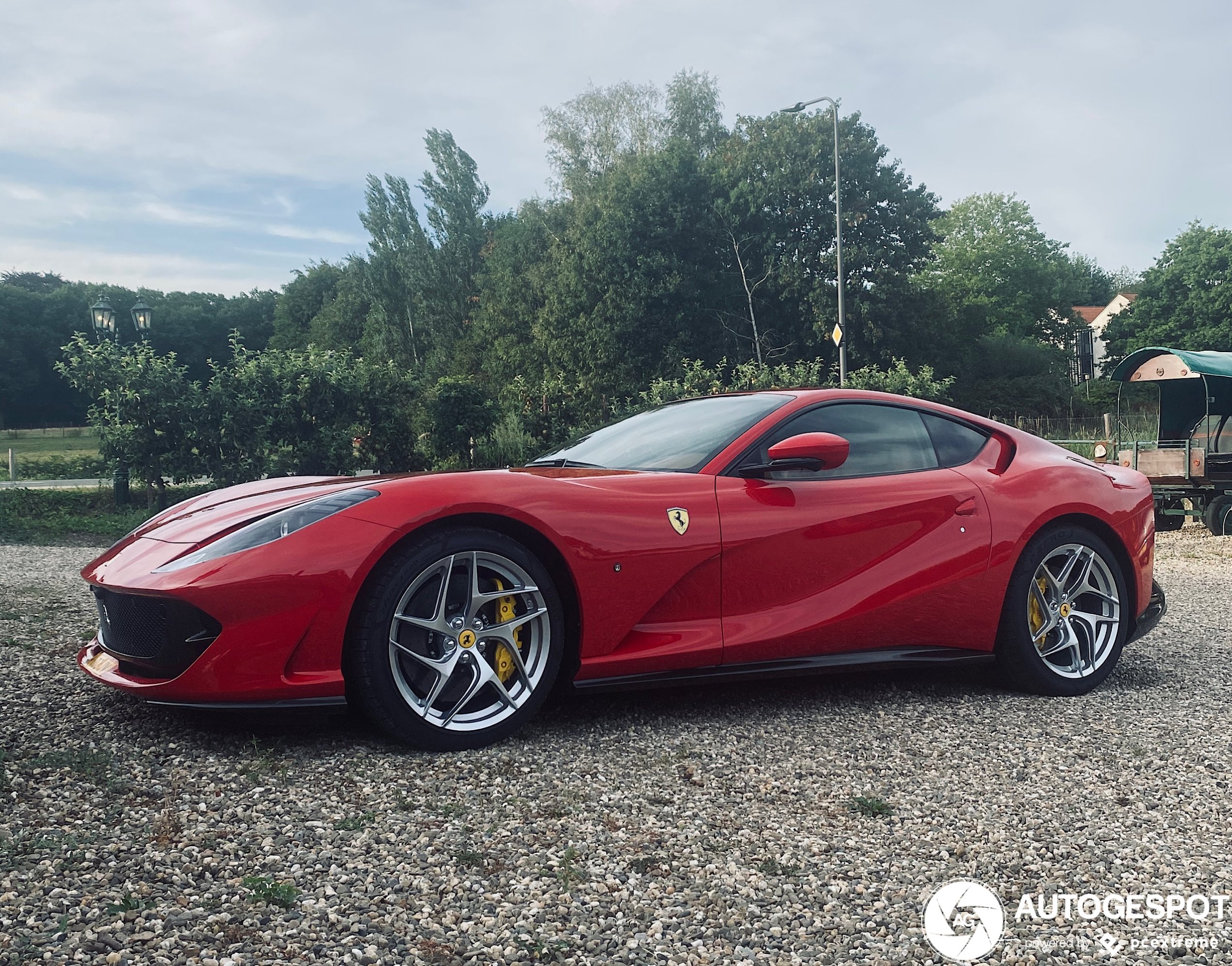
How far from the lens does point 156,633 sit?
315 cm

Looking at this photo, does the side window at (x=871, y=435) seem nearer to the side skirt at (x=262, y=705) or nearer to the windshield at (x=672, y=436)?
the windshield at (x=672, y=436)

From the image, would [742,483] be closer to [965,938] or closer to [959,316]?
[965,938]

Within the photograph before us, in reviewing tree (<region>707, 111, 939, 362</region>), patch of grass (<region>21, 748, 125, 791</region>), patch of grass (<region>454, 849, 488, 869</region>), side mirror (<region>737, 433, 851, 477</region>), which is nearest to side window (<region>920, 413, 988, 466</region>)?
side mirror (<region>737, 433, 851, 477</region>)

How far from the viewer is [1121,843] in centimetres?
272

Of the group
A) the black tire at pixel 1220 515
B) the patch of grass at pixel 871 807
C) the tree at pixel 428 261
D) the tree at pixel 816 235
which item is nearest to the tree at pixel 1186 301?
the tree at pixel 816 235

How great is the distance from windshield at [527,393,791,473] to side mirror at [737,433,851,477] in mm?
203

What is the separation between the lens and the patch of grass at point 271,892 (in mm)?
2236

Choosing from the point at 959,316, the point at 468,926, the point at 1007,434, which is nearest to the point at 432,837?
the point at 468,926

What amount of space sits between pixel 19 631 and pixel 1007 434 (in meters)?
5.23

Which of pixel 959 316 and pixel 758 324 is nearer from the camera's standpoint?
pixel 758 324

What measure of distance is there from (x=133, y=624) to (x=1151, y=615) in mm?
4375

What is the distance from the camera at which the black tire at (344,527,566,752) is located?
3.16 m

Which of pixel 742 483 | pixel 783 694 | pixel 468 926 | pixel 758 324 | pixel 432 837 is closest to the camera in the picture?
pixel 468 926

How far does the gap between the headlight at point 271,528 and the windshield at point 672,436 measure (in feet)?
3.88
